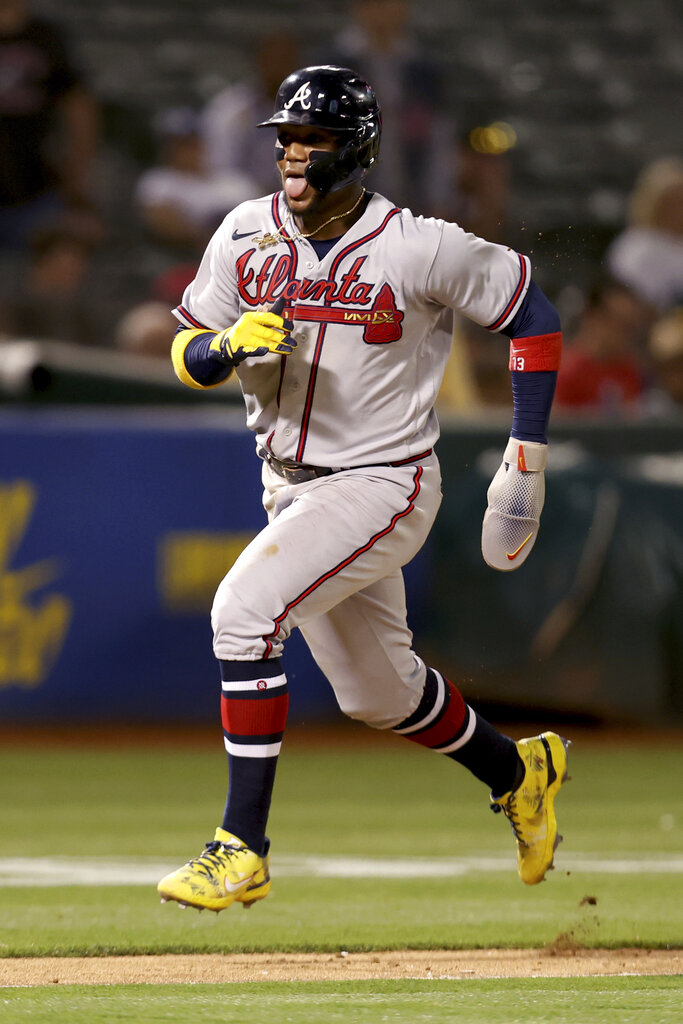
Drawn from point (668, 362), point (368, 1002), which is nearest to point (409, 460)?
point (368, 1002)

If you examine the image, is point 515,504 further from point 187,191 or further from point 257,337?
point 187,191

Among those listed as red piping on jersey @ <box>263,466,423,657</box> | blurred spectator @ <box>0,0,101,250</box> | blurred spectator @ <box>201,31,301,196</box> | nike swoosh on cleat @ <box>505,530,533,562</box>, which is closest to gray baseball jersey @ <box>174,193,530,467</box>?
red piping on jersey @ <box>263,466,423,657</box>

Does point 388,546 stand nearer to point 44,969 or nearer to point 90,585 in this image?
point 44,969

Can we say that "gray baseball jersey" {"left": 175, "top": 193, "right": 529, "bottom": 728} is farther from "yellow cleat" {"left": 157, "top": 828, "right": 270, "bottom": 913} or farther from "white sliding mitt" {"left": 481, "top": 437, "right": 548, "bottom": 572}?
"yellow cleat" {"left": 157, "top": 828, "right": 270, "bottom": 913}

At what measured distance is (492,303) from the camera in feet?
13.6

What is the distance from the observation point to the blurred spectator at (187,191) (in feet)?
34.2

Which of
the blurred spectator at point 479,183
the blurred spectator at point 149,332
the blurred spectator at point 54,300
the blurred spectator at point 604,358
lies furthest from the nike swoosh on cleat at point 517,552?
the blurred spectator at point 54,300

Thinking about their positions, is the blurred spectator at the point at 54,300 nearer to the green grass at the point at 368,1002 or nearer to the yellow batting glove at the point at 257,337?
the yellow batting glove at the point at 257,337

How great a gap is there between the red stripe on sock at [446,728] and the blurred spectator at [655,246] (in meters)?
5.95

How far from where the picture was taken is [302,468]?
4234 millimetres

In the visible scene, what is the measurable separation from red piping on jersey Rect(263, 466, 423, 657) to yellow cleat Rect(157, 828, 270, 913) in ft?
1.51

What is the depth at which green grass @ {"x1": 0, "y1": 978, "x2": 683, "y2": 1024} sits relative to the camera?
3182 mm

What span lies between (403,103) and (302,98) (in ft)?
21.7

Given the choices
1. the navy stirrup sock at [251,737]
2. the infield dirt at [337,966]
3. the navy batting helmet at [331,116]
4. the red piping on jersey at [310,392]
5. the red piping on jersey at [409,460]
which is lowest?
the infield dirt at [337,966]
